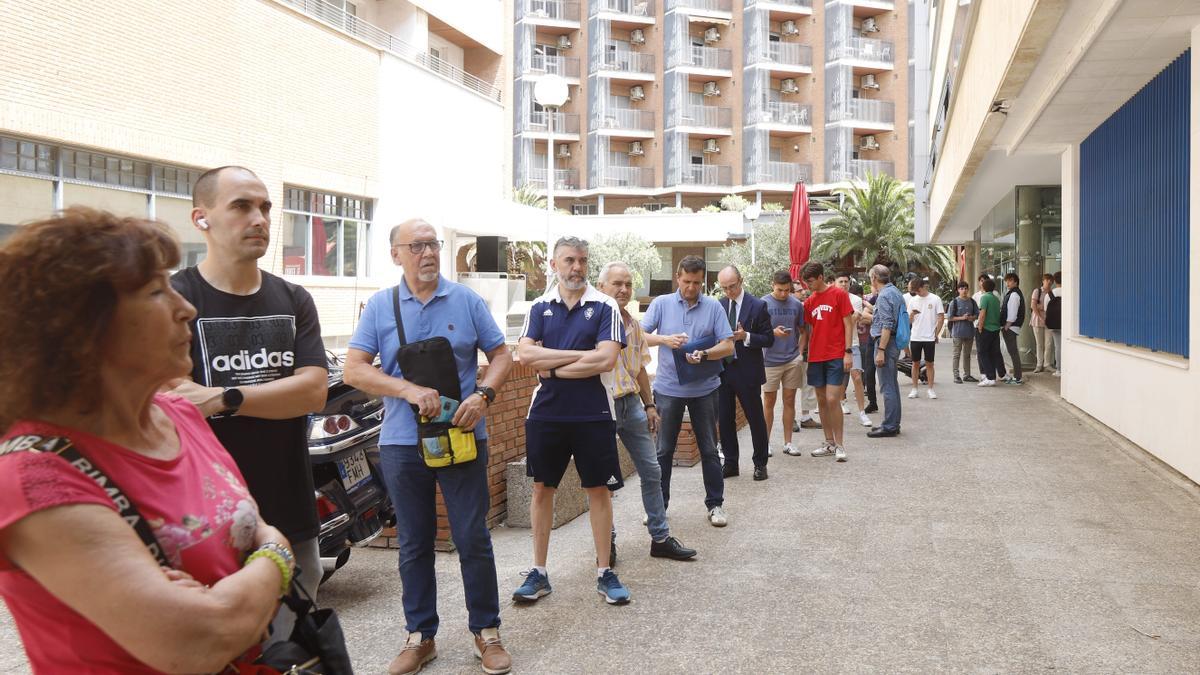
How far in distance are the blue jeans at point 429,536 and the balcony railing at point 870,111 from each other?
59801 millimetres

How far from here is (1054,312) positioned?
16953 millimetres

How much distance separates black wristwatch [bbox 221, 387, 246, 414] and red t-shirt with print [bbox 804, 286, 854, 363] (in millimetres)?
8072

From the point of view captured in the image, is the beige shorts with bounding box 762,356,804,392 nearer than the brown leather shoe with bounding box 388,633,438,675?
No

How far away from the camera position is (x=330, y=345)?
19.4 metres

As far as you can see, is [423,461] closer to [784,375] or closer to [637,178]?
[784,375]

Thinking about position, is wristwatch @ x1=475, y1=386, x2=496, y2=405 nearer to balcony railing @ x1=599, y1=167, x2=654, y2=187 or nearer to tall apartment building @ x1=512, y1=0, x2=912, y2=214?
tall apartment building @ x1=512, y1=0, x2=912, y2=214

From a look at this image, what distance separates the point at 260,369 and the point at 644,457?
3694 millimetres

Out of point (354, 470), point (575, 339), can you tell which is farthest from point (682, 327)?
point (354, 470)

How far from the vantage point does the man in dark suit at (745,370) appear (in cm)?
895

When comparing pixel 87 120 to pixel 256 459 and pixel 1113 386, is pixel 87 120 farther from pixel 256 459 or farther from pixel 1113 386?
pixel 1113 386

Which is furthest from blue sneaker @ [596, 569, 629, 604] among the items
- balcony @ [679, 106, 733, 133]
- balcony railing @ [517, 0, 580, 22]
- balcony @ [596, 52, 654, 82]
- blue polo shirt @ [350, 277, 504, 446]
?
balcony railing @ [517, 0, 580, 22]

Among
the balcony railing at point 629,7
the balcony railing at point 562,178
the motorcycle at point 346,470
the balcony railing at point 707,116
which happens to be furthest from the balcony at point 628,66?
the motorcycle at point 346,470

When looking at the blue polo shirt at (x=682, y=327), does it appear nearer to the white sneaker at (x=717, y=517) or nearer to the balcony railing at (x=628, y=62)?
the white sneaker at (x=717, y=517)

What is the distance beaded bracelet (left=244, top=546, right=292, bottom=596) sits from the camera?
70.6 inches
